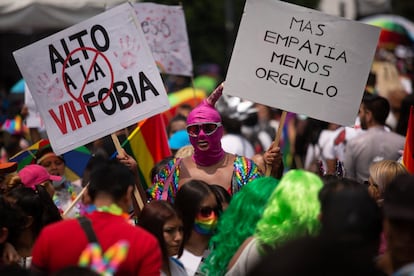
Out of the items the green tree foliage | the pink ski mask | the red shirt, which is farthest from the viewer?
the green tree foliage

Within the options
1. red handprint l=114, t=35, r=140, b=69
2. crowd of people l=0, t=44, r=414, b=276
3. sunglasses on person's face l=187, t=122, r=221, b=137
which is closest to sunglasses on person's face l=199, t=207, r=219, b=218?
crowd of people l=0, t=44, r=414, b=276

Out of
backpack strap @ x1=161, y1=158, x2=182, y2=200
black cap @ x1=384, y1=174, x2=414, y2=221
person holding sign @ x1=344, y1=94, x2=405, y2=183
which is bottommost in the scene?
person holding sign @ x1=344, y1=94, x2=405, y2=183

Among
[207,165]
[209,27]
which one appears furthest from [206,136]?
[209,27]

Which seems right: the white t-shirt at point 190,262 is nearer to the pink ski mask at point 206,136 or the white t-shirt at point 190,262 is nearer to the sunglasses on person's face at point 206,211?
the sunglasses on person's face at point 206,211

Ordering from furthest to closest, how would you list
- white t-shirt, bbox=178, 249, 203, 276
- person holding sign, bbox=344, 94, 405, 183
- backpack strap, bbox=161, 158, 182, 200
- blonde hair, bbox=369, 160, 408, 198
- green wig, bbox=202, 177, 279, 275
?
1. person holding sign, bbox=344, 94, 405, 183
2. backpack strap, bbox=161, 158, 182, 200
3. blonde hair, bbox=369, 160, 408, 198
4. white t-shirt, bbox=178, 249, 203, 276
5. green wig, bbox=202, 177, 279, 275

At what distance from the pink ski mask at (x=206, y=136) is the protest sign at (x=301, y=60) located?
0.27 m

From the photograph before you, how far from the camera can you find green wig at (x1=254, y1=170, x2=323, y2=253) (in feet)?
16.9

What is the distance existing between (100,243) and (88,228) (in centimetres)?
10

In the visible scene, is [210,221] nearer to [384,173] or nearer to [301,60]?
[384,173]

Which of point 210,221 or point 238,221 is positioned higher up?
point 238,221

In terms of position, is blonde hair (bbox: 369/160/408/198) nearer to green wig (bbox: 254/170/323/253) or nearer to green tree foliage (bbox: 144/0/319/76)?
green wig (bbox: 254/170/323/253)

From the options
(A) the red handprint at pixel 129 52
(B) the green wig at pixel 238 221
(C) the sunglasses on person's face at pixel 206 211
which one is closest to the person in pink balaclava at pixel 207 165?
(A) the red handprint at pixel 129 52

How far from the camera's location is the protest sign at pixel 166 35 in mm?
11492

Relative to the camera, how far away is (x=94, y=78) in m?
7.80
